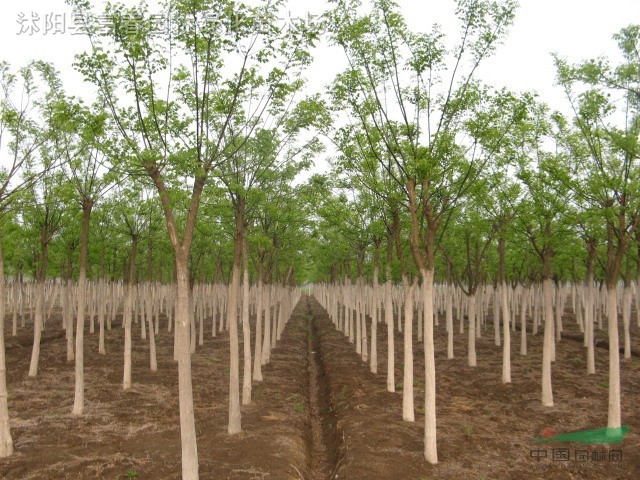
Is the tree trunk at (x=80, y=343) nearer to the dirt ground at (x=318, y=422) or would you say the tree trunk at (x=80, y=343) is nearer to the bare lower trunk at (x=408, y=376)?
the dirt ground at (x=318, y=422)

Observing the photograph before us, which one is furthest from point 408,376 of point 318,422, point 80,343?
point 80,343

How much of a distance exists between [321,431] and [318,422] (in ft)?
2.90

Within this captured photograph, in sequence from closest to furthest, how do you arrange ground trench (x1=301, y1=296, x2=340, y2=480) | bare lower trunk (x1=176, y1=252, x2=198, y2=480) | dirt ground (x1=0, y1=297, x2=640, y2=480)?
bare lower trunk (x1=176, y1=252, x2=198, y2=480)
dirt ground (x1=0, y1=297, x2=640, y2=480)
ground trench (x1=301, y1=296, x2=340, y2=480)

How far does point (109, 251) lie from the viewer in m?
25.9

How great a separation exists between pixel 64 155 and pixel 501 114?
13.1 m

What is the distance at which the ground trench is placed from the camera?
10984 mm

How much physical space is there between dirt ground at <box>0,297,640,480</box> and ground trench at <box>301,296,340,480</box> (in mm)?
63

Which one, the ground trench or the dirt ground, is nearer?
the dirt ground

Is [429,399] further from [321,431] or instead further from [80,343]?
[80,343]

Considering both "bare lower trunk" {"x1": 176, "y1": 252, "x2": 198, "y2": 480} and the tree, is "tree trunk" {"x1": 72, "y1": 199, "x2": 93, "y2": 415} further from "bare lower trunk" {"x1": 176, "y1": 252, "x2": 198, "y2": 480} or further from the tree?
the tree

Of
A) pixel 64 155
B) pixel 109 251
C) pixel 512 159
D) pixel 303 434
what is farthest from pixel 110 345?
pixel 512 159

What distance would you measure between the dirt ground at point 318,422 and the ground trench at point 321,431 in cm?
6

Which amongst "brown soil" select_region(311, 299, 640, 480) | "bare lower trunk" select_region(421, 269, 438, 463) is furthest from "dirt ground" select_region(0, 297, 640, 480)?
"bare lower trunk" select_region(421, 269, 438, 463)

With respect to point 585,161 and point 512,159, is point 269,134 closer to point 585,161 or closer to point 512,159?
point 512,159
